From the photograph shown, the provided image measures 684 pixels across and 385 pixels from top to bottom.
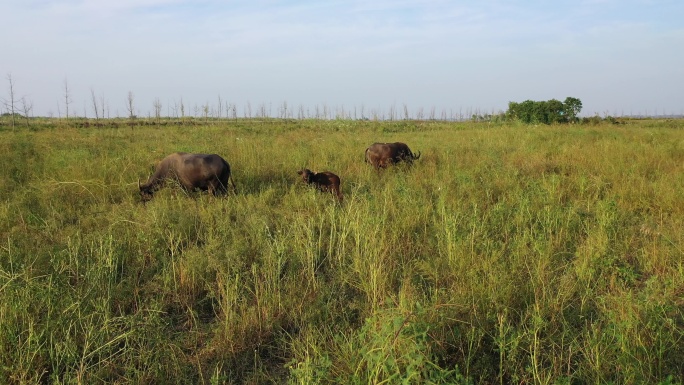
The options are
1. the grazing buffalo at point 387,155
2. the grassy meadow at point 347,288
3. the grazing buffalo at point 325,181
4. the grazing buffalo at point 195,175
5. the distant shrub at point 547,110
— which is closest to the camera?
the grassy meadow at point 347,288

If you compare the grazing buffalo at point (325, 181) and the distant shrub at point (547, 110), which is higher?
the distant shrub at point (547, 110)

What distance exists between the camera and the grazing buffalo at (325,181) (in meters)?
5.83

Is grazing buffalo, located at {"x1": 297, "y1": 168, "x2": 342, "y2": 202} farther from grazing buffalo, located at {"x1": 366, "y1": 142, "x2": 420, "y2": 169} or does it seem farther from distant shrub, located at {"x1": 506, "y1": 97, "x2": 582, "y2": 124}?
distant shrub, located at {"x1": 506, "y1": 97, "x2": 582, "y2": 124}

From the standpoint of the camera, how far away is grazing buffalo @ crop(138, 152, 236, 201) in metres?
6.03

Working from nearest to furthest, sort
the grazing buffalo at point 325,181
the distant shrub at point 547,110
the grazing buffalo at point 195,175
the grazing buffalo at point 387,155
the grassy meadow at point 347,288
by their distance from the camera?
the grassy meadow at point 347,288 → the grazing buffalo at point 325,181 → the grazing buffalo at point 195,175 → the grazing buffalo at point 387,155 → the distant shrub at point 547,110

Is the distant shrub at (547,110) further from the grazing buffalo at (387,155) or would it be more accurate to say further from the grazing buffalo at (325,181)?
the grazing buffalo at (325,181)

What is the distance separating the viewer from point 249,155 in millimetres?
8766

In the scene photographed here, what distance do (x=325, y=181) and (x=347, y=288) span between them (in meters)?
2.89

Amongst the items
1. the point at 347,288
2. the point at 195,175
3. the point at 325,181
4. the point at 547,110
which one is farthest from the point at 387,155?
the point at 547,110

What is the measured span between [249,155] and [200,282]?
5750 millimetres

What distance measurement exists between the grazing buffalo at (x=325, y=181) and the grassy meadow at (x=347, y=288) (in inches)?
5.5

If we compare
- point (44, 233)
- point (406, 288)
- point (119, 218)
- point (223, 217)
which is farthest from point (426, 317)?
point (44, 233)

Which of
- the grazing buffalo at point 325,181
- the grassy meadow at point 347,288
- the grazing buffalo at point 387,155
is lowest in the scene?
the grassy meadow at point 347,288

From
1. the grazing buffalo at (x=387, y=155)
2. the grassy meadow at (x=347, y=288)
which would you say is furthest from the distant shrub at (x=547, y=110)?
the grassy meadow at (x=347, y=288)
